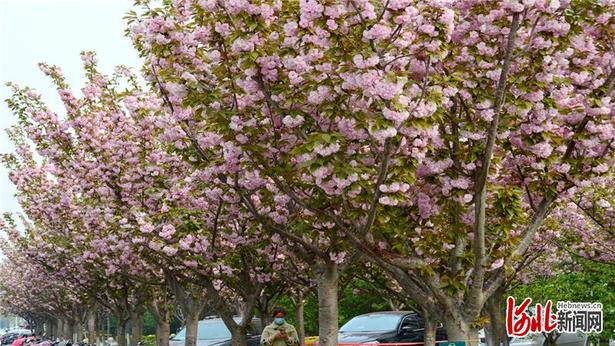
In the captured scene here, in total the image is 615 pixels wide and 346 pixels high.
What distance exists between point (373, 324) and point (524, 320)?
8.83 meters

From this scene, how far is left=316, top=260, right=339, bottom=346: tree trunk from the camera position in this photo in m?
13.4

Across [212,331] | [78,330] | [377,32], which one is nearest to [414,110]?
[377,32]

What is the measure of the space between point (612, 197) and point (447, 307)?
7.90 meters

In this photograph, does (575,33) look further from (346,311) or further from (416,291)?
(346,311)

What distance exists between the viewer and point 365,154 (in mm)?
9750

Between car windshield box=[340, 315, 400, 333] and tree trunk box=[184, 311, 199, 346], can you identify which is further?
tree trunk box=[184, 311, 199, 346]

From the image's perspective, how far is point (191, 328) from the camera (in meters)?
19.3

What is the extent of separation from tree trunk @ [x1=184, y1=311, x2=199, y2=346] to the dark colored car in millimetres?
3728

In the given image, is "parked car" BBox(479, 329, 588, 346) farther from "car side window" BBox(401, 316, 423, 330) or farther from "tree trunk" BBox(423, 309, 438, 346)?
"tree trunk" BBox(423, 309, 438, 346)

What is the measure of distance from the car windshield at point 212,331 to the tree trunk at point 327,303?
7717 millimetres

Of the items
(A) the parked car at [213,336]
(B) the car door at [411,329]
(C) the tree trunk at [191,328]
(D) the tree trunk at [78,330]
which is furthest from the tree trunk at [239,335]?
(D) the tree trunk at [78,330]

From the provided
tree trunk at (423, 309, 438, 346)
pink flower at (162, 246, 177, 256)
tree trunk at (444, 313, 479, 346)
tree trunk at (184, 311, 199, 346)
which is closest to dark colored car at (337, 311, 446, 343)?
tree trunk at (423, 309, 438, 346)

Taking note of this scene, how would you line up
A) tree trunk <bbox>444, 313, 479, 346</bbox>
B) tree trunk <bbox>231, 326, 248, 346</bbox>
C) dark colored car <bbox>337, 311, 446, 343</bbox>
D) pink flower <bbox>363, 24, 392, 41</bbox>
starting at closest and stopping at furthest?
pink flower <bbox>363, 24, 392, 41</bbox> → tree trunk <bbox>444, 313, 479, 346</bbox> → tree trunk <bbox>231, 326, 248, 346</bbox> → dark colored car <bbox>337, 311, 446, 343</bbox>

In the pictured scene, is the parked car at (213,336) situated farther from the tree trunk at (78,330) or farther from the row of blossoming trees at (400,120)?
the tree trunk at (78,330)
